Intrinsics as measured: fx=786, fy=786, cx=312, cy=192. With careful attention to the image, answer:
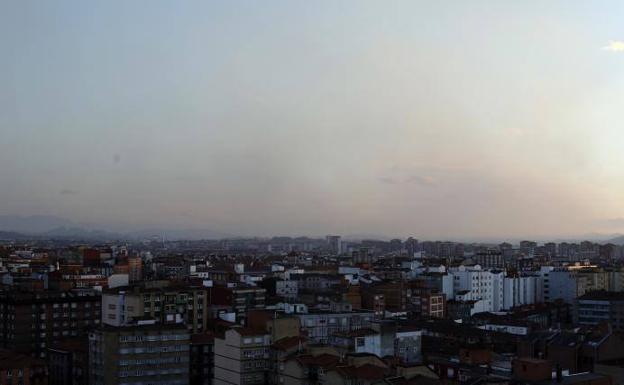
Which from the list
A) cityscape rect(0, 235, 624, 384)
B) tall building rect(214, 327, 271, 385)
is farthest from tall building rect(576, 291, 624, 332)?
tall building rect(214, 327, 271, 385)

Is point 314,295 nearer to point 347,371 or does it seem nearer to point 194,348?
point 194,348

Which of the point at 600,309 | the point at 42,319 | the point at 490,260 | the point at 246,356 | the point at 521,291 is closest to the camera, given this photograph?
the point at 246,356

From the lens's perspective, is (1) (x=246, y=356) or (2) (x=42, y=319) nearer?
(1) (x=246, y=356)

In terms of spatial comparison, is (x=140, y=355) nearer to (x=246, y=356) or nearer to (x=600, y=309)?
(x=246, y=356)

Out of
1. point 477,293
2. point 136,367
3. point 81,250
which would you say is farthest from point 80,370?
point 81,250

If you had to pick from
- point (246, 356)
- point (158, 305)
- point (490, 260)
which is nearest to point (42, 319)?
point (158, 305)

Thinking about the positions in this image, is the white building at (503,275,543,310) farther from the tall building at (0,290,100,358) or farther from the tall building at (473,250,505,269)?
the tall building at (0,290,100,358)

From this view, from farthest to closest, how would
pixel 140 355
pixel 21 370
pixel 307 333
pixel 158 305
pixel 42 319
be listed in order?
pixel 42 319
pixel 158 305
pixel 307 333
pixel 140 355
pixel 21 370

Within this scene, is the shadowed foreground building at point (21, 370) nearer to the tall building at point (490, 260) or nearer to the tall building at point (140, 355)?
the tall building at point (140, 355)
